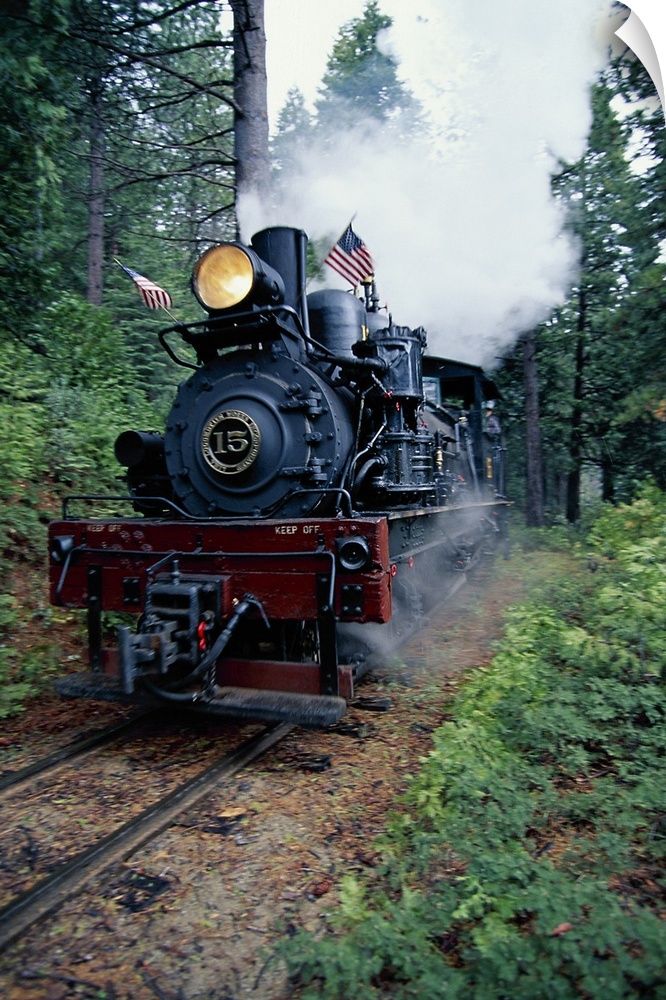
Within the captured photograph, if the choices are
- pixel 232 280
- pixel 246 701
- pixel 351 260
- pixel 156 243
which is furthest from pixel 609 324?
pixel 156 243

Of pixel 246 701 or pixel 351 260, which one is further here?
pixel 351 260

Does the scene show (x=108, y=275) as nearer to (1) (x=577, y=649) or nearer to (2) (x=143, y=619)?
(2) (x=143, y=619)

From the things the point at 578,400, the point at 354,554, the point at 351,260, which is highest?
the point at 351,260

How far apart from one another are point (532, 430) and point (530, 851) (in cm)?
1206

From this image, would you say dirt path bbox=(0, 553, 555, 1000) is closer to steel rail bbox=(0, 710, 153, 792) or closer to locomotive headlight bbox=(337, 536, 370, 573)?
steel rail bbox=(0, 710, 153, 792)

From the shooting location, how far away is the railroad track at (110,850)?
2248 millimetres

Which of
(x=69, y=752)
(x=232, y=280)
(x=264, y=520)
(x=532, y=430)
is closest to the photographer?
(x=69, y=752)

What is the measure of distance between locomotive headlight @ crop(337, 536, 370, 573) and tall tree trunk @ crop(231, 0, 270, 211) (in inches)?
226

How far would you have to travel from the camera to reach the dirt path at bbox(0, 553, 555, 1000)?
6.56 feet

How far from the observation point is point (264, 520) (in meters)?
3.77

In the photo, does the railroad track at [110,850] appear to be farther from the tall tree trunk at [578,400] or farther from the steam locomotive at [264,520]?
the tall tree trunk at [578,400]

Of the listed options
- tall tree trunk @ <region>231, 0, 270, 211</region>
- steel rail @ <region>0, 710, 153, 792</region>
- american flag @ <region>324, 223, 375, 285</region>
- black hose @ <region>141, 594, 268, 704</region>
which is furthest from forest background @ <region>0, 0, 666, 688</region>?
black hose @ <region>141, 594, 268, 704</region>

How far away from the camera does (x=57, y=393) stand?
304 inches

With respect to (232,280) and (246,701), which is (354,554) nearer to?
(246,701)
